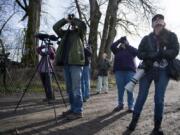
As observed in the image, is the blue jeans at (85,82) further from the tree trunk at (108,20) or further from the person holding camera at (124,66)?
the tree trunk at (108,20)

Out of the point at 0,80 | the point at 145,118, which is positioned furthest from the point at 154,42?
the point at 0,80

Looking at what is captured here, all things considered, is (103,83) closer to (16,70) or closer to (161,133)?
(16,70)

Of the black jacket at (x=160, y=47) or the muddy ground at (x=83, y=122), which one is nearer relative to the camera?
the black jacket at (x=160, y=47)

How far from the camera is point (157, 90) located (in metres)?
8.12

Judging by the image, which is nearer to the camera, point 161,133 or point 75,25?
point 161,133

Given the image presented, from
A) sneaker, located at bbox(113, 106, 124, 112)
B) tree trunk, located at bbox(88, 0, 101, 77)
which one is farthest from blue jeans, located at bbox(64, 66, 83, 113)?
tree trunk, located at bbox(88, 0, 101, 77)

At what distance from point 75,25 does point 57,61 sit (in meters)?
0.86

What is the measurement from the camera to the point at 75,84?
9672 mm

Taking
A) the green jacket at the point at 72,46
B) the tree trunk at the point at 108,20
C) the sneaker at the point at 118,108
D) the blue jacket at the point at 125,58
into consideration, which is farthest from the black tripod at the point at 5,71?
the tree trunk at the point at 108,20

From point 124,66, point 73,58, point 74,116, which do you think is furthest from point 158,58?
point 124,66

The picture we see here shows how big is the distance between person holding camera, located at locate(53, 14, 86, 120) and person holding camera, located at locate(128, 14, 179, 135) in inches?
68.4

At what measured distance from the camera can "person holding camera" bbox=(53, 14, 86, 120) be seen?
957cm

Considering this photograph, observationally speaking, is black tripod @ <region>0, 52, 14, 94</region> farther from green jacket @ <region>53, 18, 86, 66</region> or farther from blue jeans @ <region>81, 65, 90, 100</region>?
green jacket @ <region>53, 18, 86, 66</region>

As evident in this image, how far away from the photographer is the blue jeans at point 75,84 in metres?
9.64
